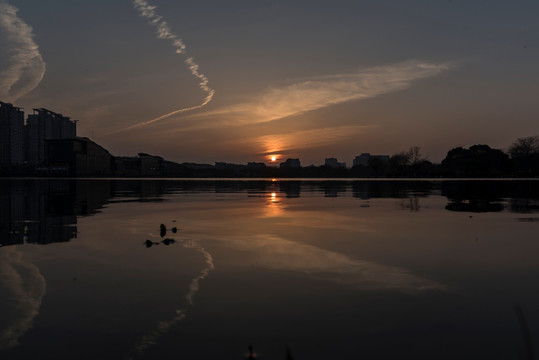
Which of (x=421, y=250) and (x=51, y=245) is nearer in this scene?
(x=421, y=250)

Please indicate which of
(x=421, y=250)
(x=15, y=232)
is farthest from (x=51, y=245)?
(x=421, y=250)

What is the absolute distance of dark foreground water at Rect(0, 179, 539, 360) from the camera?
6945 mm

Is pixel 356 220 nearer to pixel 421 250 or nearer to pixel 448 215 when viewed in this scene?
pixel 448 215

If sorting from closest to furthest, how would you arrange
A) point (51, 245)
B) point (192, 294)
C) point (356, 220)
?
point (192, 294)
point (51, 245)
point (356, 220)

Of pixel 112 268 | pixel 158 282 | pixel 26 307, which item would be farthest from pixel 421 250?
pixel 26 307

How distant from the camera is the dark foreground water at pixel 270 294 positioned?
6.95 m

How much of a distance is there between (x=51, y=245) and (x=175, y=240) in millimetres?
4705

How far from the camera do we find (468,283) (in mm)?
10680

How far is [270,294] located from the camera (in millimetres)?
9734

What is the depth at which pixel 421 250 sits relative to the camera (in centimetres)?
1496

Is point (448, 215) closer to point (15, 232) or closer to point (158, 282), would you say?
point (158, 282)

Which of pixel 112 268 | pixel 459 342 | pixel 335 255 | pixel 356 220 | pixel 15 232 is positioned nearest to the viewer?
pixel 459 342

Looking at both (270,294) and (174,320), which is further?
(270,294)

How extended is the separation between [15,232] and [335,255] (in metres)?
14.6
